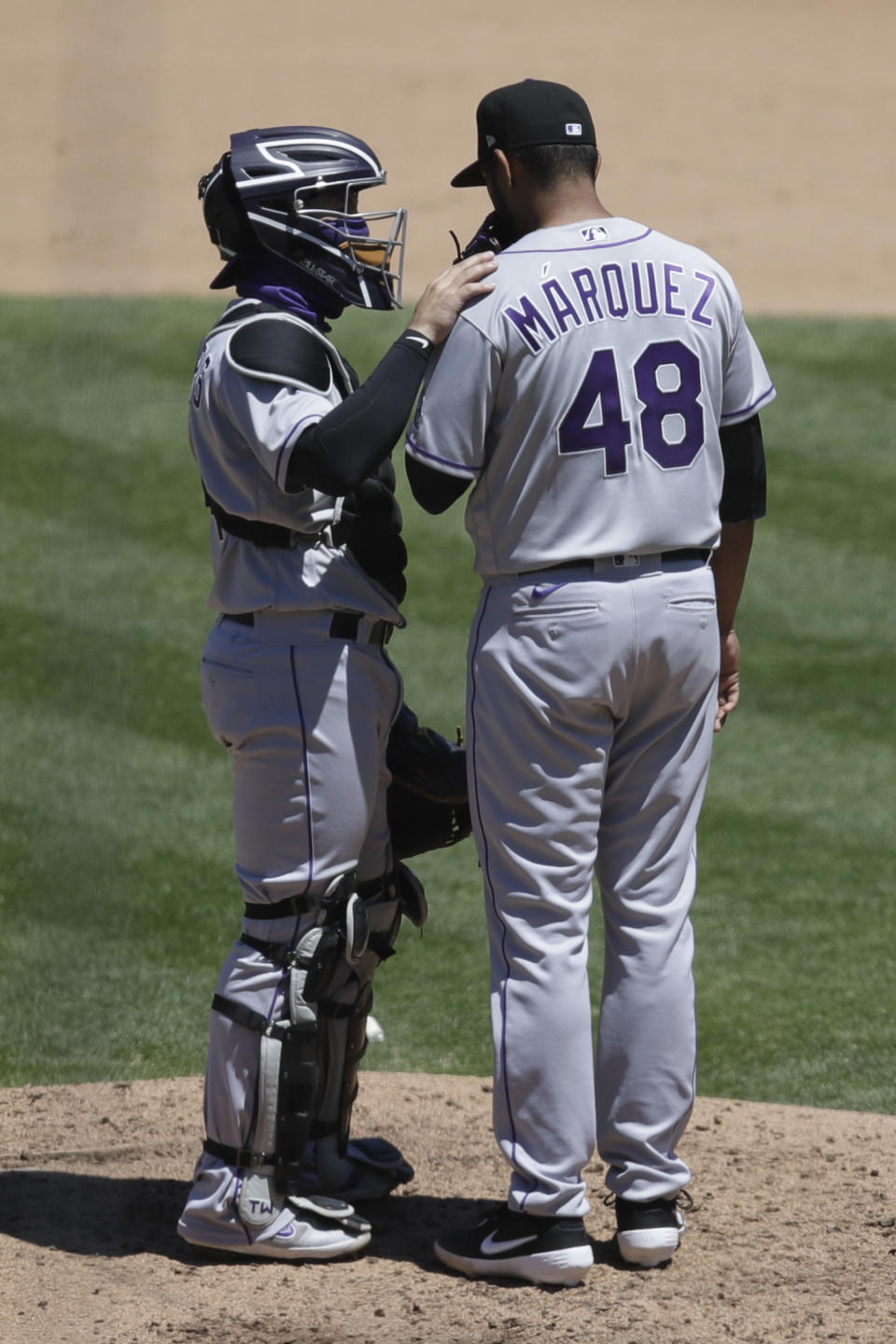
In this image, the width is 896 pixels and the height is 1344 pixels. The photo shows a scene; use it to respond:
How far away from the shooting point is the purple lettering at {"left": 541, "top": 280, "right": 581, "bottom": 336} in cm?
279

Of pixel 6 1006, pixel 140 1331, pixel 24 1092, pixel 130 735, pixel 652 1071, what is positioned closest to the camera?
pixel 140 1331

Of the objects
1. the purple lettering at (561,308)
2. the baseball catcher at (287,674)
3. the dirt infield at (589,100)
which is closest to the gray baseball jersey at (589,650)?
the purple lettering at (561,308)

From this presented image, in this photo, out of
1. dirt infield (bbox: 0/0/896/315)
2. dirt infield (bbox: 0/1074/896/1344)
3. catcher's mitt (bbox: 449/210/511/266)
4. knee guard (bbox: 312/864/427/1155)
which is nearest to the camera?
dirt infield (bbox: 0/1074/896/1344)

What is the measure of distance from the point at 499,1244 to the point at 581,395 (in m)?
1.42

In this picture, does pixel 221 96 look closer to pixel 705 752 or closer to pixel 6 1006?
pixel 6 1006

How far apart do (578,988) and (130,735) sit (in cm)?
402

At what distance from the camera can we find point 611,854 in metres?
2.99

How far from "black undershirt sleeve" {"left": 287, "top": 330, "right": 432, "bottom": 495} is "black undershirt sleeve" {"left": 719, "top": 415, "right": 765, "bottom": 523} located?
585mm

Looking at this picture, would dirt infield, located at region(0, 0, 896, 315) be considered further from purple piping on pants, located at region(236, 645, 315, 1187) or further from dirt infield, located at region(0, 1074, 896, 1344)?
purple piping on pants, located at region(236, 645, 315, 1187)

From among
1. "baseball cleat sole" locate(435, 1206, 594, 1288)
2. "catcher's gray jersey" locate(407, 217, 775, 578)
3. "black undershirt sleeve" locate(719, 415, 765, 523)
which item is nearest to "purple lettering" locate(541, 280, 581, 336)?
"catcher's gray jersey" locate(407, 217, 775, 578)

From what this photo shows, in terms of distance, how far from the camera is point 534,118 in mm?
2842

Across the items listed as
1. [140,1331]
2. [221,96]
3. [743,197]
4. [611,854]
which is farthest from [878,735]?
[221,96]

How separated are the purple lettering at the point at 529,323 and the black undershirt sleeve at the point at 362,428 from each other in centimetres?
16

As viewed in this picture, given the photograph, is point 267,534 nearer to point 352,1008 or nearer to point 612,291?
point 612,291
